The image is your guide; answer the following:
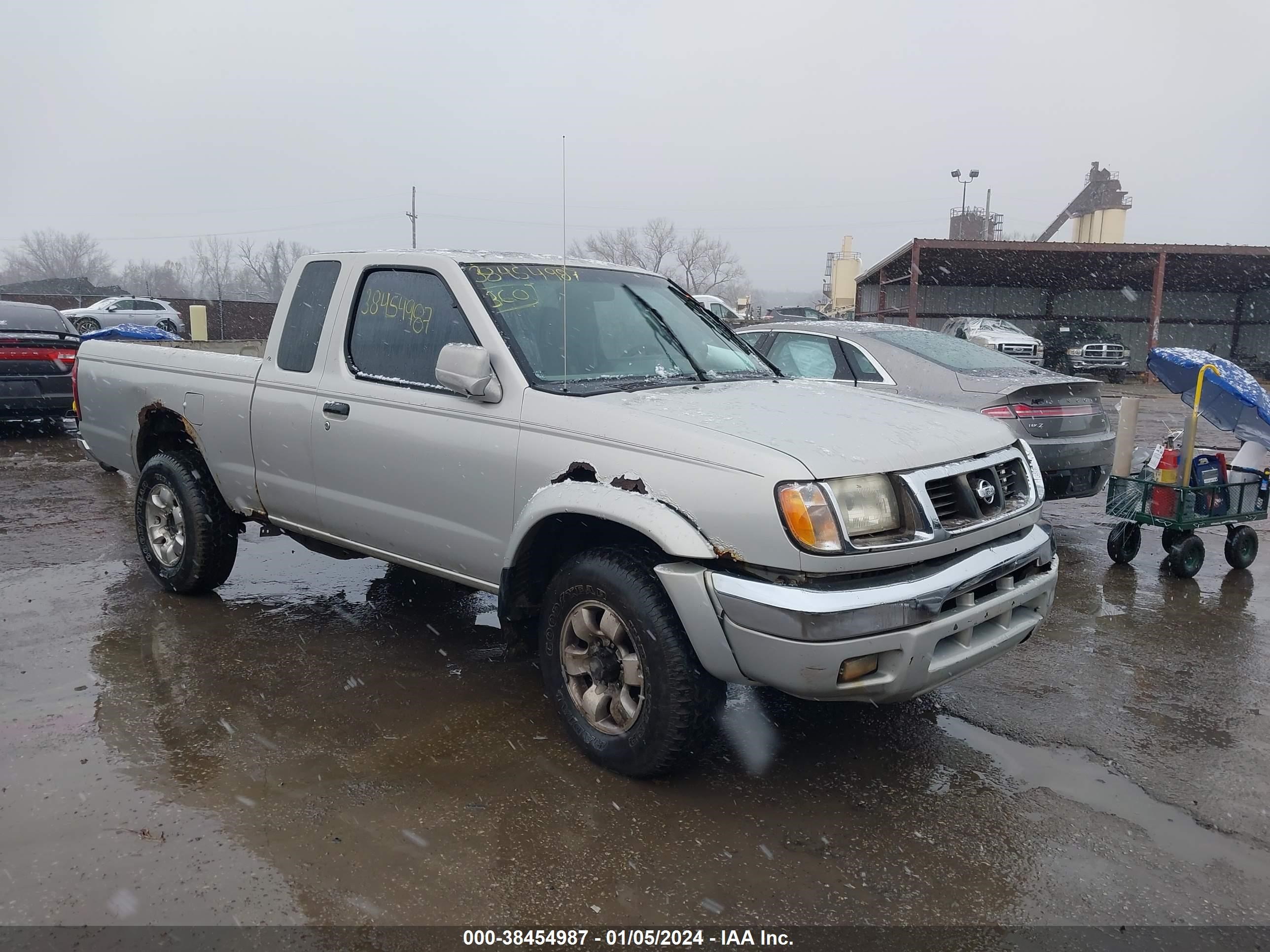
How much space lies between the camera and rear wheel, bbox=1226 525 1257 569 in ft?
20.7

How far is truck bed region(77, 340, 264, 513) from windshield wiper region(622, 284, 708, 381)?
6.49 ft

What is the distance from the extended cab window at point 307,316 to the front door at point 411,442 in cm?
21

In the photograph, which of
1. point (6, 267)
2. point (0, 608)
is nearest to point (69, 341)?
point (0, 608)

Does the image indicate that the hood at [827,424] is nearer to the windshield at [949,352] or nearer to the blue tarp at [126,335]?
the windshield at [949,352]

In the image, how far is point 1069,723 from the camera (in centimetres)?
388

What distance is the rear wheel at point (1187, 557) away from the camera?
19.6 ft

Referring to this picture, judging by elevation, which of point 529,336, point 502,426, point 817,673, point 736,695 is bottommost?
point 736,695

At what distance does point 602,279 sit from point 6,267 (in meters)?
116

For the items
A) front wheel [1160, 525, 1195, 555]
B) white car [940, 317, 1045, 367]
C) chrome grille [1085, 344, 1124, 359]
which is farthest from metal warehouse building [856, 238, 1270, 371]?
front wheel [1160, 525, 1195, 555]

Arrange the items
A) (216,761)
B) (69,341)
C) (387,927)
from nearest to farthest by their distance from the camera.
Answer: (387,927) → (216,761) → (69,341)

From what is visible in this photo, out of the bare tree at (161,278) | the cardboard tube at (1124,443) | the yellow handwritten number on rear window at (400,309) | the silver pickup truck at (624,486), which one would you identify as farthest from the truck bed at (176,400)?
the bare tree at (161,278)

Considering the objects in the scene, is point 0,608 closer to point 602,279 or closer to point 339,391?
point 339,391

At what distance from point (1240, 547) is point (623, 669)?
5176mm

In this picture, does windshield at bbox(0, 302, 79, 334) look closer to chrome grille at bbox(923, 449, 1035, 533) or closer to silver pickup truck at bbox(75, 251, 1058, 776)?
silver pickup truck at bbox(75, 251, 1058, 776)
